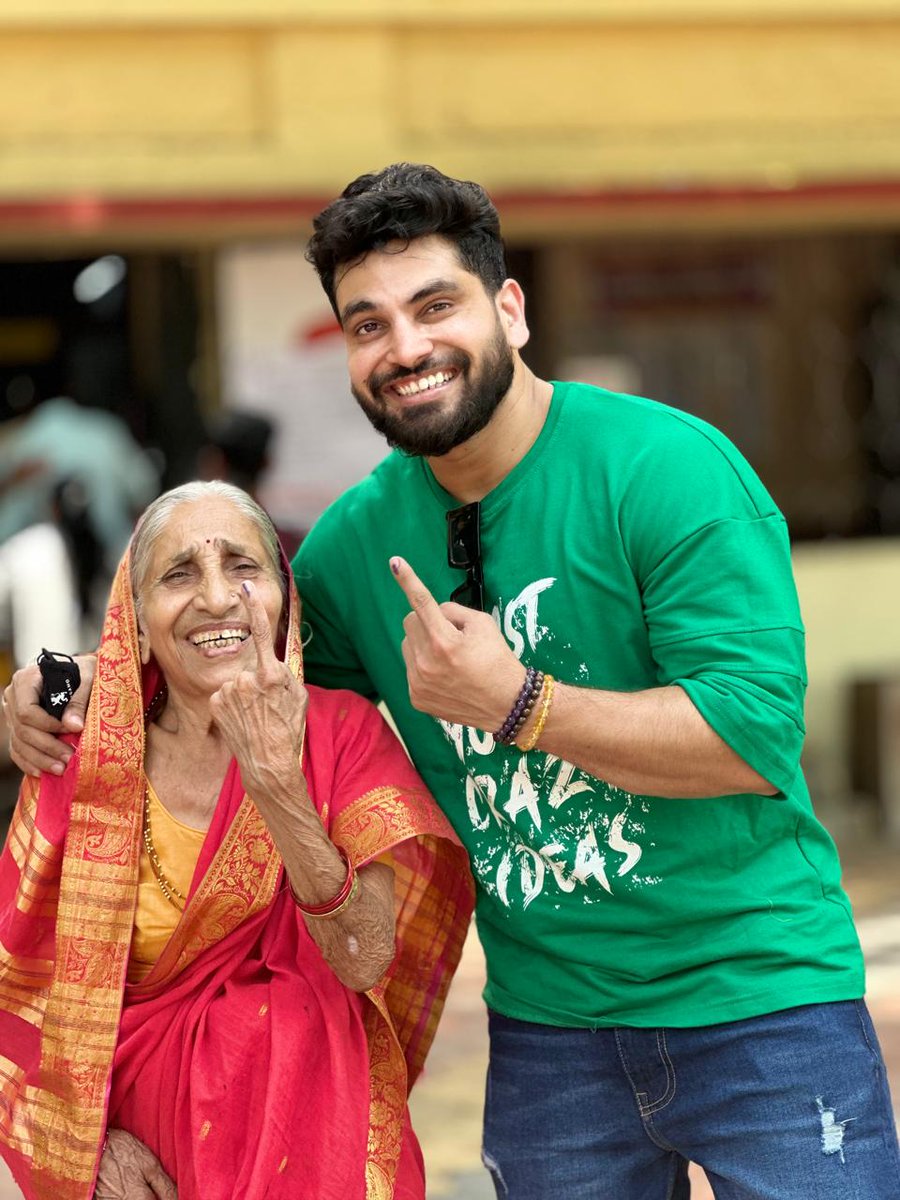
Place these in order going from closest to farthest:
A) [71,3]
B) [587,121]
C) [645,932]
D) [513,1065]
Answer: [645,932], [513,1065], [71,3], [587,121]

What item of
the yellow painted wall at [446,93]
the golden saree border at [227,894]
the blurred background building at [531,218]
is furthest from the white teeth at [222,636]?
the yellow painted wall at [446,93]

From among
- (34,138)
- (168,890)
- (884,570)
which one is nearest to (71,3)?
(34,138)

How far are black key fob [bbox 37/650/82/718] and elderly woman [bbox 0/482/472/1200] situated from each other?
3.2 inches

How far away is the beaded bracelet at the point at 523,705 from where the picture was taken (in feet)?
8.08

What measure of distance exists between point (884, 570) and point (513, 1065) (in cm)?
598

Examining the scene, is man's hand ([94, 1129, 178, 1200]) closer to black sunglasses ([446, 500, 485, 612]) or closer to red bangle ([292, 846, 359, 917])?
red bangle ([292, 846, 359, 917])

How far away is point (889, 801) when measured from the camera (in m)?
8.11

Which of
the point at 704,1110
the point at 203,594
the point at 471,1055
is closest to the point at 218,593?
the point at 203,594

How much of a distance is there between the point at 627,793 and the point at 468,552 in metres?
0.43

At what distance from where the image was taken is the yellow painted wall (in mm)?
7094

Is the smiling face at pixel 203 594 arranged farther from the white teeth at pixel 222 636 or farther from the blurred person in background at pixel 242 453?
the blurred person in background at pixel 242 453

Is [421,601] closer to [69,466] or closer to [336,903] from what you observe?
[336,903]

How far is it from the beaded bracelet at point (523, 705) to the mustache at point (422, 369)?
486 millimetres

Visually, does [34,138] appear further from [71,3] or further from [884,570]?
[884,570]
